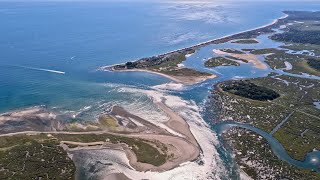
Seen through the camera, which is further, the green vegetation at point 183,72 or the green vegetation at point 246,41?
the green vegetation at point 246,41

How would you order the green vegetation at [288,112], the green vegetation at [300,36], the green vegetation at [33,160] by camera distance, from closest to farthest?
1. the green vegetation at [33,160]
2. the green vegetation at [288,112]
3. the green vegetation at [300,36]

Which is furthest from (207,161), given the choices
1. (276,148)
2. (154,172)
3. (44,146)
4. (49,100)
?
(49,100)

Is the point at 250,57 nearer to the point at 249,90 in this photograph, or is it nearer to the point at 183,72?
the point at 183,72

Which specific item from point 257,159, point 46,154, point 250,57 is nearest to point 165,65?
point 250,57

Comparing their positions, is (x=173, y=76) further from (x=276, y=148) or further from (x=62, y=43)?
(x=62, y=43)

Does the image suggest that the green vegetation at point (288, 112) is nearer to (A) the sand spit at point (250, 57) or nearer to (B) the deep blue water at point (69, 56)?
(A) the sand spit at point (250, 57)

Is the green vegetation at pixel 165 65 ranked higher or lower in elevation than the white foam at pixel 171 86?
higher

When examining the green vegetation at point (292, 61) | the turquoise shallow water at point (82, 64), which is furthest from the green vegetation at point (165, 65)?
the green vegetation at point (292, 61)

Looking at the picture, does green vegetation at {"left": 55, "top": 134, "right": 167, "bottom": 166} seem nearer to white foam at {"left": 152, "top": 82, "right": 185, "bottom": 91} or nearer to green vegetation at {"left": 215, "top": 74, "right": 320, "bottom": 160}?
green vegetation at {"left": 215, "top": 74, "right": 320, "bottom": 160}
